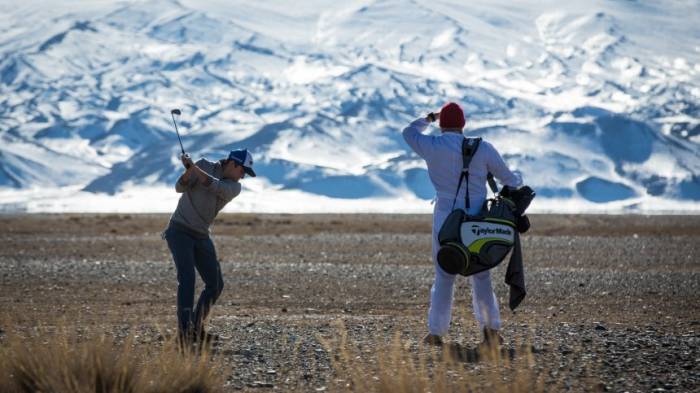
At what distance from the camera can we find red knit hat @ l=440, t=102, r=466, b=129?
8.53m

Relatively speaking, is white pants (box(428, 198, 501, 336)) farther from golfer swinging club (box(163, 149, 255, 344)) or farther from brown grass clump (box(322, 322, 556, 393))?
golfer swinging club (box(163, 149, 255, 344))

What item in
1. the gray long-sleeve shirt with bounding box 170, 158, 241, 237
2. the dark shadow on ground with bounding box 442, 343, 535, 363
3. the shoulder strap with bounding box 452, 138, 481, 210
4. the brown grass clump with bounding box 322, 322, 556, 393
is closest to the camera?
the brown grass clump with bounding box 322, 322, 556, 393

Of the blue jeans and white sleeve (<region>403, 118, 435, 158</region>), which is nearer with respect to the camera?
white sleeve (<region>403, 118, 435, 158</region>)

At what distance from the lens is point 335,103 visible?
459ft

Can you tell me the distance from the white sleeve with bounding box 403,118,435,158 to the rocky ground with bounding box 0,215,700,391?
1.40 m

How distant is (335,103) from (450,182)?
132 meters

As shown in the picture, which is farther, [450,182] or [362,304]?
[362,304]

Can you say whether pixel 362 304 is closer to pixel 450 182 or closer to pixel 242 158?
pixel 242 158

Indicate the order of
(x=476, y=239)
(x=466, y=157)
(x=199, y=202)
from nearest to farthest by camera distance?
(x=476, y=239) → (x=466, y=157) → (x=199, y=202)

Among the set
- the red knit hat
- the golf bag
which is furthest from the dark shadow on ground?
the red knit hat

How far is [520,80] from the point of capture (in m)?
164

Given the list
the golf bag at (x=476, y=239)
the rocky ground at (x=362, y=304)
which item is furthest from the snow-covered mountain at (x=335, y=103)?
the golf bag at (x=476, y=239)

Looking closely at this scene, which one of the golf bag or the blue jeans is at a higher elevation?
the golf bag

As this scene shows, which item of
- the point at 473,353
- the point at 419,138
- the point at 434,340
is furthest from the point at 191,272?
the point at 473,353
